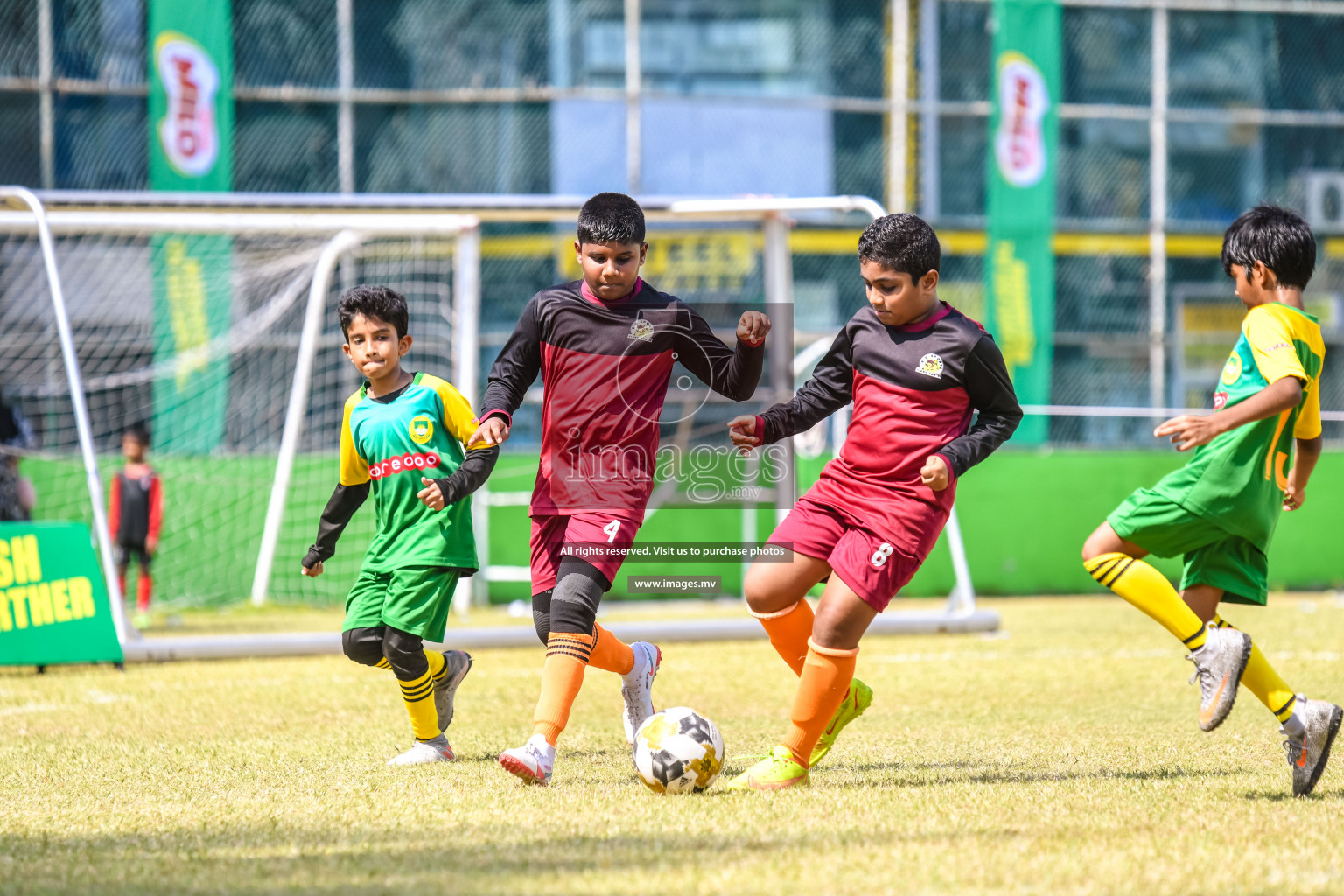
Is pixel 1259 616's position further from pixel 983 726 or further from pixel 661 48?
pixel 661 48

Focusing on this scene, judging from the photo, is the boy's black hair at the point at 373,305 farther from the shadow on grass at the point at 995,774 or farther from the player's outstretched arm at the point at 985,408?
the shadow on grass at the point at 995,774

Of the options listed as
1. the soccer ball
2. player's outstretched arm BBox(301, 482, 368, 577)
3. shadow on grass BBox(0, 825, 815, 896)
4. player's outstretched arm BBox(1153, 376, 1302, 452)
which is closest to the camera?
shadow on grass BBox(0, 825, 815, 896)

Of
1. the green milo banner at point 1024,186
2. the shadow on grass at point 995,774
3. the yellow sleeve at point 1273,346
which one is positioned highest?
the green milo banner at point 1024,186

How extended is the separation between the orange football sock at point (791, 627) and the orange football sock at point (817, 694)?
265mm

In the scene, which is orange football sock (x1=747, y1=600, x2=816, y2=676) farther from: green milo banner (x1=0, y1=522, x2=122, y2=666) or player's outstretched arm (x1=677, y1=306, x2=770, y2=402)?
green milo banner (x1=0, y1=522, x2=122, y2=666)

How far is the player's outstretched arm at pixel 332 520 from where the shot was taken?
473cm

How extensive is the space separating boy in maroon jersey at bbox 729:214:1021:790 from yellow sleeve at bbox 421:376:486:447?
3.23 feet

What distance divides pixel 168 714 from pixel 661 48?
10940mm

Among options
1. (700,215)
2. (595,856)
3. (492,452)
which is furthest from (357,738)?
(700,215)

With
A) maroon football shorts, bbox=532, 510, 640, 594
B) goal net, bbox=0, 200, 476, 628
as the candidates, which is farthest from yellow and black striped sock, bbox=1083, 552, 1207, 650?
goal net, bbox=0, 200, 476, 628

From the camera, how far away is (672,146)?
1467 cm

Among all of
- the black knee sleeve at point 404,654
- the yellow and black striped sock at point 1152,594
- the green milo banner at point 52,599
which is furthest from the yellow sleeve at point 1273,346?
the green milo banner at point 52,599

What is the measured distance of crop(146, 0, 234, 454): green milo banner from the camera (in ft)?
39.6

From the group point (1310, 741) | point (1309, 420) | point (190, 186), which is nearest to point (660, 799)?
point (1310, 741)
